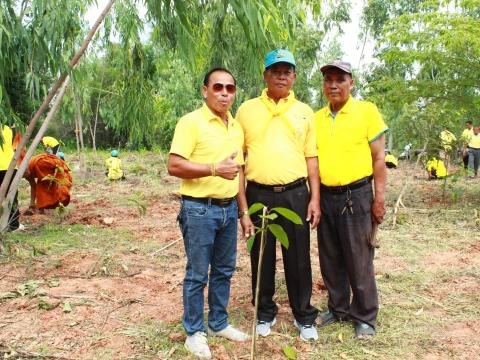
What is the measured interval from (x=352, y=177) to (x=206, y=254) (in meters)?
1.00

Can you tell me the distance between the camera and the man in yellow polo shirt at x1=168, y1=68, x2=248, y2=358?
8.00 ft

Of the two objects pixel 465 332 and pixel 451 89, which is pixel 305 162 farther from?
pixel 451 89

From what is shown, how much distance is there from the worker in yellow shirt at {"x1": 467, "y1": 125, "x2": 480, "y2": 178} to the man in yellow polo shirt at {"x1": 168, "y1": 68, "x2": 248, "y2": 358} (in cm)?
1016

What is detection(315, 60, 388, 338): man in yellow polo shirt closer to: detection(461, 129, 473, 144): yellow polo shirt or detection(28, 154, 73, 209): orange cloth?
detection(28, 154, 73, 209): orange cloth

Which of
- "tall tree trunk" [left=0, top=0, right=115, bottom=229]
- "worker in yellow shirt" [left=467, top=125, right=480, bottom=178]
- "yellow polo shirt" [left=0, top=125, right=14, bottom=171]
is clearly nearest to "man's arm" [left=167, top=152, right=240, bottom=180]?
"tall tree trunk" [left=0, top=0, right=115, bottom=229]

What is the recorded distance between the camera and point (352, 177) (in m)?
2.79

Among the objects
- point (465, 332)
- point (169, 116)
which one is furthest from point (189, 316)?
point (169, 116)

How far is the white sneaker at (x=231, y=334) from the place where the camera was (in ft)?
9.14

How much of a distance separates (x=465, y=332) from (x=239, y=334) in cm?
145

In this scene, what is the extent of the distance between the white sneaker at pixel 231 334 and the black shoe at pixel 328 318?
1.86ft

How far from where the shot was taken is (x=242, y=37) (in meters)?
4.94

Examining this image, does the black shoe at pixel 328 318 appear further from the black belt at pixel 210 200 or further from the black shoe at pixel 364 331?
the black belt at pixel 210 200

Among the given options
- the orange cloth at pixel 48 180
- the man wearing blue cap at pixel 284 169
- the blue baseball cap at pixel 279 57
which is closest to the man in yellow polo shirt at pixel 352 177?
the man wearing blue cap at pixel 284 169

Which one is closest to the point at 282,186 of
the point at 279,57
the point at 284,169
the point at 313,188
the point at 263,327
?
the point at 284,169
